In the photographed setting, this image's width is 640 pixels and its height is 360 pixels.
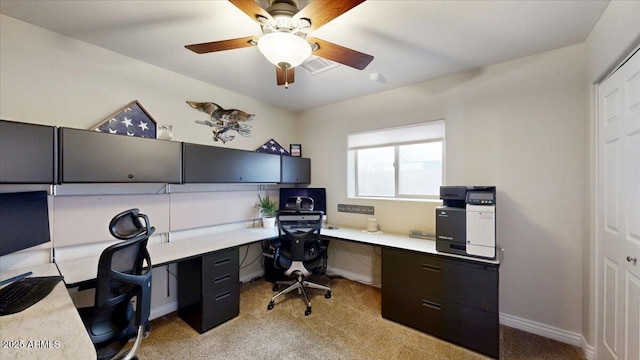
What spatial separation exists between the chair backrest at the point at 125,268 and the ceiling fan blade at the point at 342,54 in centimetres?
156

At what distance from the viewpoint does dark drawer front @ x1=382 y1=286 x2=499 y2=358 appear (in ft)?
6.20

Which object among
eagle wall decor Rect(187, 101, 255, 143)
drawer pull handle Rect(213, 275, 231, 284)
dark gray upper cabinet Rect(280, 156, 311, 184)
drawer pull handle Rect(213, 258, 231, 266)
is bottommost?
drawer pull handle Rect(213, 275, 231, 284)

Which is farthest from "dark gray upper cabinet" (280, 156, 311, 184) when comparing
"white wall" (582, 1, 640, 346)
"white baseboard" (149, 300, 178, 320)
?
"white wall" (582, 1, 640, 346)

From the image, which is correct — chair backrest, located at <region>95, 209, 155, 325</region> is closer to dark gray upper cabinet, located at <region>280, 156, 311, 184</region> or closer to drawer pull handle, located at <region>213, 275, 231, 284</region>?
drawer pull handle, located at <region>213, 275, 231, 284</region>

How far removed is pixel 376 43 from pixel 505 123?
148 cm

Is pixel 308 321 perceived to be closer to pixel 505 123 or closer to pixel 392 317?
pixel 392 317

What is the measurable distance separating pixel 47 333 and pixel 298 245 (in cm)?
183

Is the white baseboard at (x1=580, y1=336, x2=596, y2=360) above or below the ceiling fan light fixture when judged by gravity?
below

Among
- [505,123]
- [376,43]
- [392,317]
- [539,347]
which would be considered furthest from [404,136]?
[539,347]

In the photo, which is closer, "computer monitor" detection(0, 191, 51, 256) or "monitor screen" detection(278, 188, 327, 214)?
"computer monitor" detection(0, 191, 51, 256)

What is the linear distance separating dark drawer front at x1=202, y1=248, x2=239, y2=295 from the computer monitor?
3.61 feet

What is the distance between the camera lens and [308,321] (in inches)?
93.7

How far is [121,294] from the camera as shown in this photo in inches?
52.3

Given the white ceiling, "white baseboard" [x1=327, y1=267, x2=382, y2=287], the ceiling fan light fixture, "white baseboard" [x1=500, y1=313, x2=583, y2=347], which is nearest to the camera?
the ceiling fan light fixture
